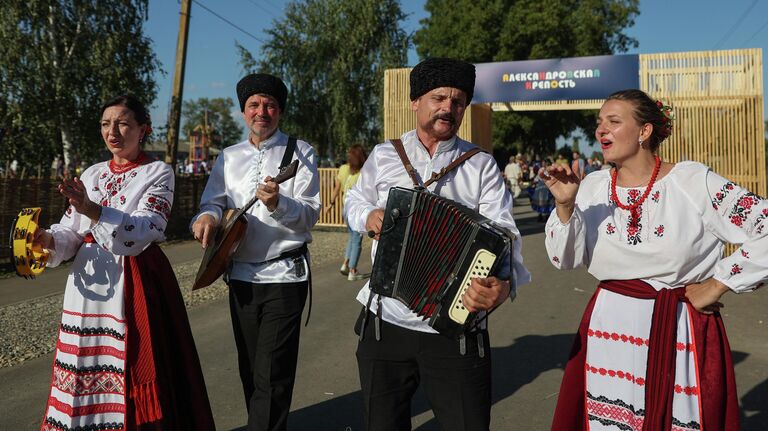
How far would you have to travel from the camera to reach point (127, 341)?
117 inches

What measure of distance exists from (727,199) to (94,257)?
2.91m

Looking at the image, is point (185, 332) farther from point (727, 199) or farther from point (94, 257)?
point (727, 199)

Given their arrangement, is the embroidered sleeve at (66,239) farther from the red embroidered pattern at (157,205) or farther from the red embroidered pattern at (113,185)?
the red embroidered pattern at (157,205)

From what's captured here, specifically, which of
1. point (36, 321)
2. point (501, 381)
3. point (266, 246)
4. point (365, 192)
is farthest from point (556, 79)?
point (365, 192)

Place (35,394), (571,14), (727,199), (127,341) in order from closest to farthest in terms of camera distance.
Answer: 1. (727,199)
2. (127,341)
3. (35,394)
4. (571,14)

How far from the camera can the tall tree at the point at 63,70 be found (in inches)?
667

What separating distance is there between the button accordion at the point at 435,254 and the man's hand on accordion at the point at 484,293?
1.3 inches

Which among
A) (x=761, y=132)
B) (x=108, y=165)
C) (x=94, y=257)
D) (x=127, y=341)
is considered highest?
(x=761, y=132)

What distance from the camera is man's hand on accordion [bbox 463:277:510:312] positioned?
207cm

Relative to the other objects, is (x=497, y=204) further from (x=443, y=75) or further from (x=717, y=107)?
(x=717, y=107)

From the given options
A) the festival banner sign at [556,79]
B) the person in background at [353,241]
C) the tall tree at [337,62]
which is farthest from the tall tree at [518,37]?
the person in background at [353,241]

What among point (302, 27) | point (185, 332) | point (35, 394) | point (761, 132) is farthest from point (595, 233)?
point (302, 27)

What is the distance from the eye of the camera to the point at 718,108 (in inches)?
416

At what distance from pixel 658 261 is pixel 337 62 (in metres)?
29.2
